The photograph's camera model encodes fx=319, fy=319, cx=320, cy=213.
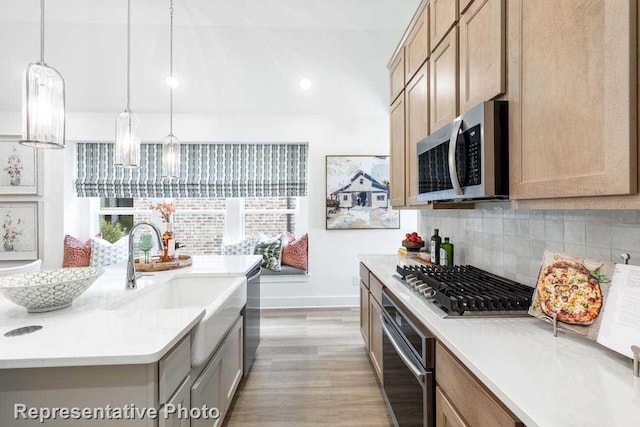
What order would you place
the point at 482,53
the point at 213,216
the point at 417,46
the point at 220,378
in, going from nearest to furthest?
1. the point at 482,53
2. the point at 220,378
3. the point at 417,46
4. the point at 213,216

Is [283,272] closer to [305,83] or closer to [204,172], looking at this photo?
[204,172]

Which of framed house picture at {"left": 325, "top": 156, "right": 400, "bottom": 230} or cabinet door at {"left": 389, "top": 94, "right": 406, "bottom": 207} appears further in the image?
framed house picture at {"left": 325, "top": 156, "right": 400, "bottom": 230}

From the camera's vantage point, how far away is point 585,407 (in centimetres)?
68

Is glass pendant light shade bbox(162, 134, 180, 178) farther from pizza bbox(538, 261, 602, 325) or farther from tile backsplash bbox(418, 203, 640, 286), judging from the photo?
pizza bbox(538, 261, 602, 325)

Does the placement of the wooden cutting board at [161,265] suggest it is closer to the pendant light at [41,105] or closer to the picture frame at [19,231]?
the pendant light at [41,105]

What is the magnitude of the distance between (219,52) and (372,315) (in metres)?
2.98


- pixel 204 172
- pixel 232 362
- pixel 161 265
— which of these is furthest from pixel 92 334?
pixel 204 172

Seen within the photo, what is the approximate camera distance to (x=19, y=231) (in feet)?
12.4

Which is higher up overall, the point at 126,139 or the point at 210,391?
the point at 126,139

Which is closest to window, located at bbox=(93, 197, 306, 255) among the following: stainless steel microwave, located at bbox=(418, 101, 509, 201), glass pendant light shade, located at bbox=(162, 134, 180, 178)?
glass pendant light shade, located at bbox=(162, 134, 180, 178)

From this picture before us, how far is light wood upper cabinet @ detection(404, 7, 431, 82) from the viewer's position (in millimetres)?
1958

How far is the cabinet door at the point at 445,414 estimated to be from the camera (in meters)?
1.00

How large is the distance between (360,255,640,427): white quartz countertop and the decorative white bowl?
1407 millimetres

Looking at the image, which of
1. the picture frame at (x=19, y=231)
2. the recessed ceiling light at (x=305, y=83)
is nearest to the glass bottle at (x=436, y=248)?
the recessed ceiling light at (x=305, y=83)
